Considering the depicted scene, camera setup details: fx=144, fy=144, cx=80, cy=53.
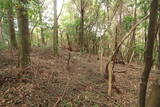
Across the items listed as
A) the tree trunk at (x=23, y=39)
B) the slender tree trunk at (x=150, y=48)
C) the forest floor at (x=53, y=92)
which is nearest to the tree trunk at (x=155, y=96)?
the slender tree trunk at (x=150, y=48)

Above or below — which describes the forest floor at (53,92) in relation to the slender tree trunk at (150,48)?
below

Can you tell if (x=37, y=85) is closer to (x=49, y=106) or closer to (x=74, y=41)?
(x=49, y=106)

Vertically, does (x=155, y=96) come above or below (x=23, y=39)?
below

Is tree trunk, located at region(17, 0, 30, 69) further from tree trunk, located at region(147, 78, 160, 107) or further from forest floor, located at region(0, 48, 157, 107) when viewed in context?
tree trunk, located at region(147, 78, 160, 107)

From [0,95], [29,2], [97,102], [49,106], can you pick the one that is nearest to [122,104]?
[97,102]

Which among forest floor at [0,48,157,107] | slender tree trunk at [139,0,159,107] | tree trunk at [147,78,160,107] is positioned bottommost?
forest floor at [0,48,157,107]

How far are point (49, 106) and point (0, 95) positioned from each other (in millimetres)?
1390

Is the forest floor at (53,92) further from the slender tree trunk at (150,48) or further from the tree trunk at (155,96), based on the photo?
the tree trunk at (155,96)

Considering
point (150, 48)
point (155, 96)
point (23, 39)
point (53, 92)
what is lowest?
point (53, 92)

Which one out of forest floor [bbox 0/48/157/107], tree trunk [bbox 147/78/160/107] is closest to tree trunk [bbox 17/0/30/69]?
forest floor [bbox 0/48/157/107]

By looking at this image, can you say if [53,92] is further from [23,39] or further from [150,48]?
[150,48]

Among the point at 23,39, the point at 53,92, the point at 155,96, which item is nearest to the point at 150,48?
the point at 155,96

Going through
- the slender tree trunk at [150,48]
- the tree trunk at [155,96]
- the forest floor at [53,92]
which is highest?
the slender tree trunk at [150,48]

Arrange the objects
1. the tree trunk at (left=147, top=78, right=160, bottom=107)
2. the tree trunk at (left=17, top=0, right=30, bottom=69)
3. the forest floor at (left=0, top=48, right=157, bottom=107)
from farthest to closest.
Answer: the tree trunk at (left=17, top=0, right=30, bottom=69), the forest floor at (left=0, top=48, right=157, bottom=107), the tree trunk at (left=147, top=78, right=160, bottom=107)
